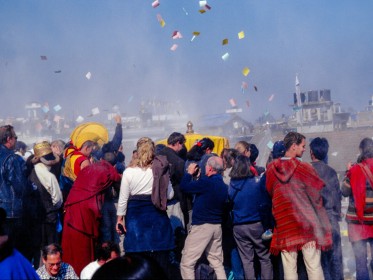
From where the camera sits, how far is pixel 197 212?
6.52m

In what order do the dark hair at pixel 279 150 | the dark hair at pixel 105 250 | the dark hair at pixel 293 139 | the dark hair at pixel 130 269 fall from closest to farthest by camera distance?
the dark hair at pixel 130 269 → the dark hair at pixel 105 250 → the dark hair at pixel 293 139 → the dark hair at pixel 279 150

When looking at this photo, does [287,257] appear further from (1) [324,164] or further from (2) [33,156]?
(2) [33,156]

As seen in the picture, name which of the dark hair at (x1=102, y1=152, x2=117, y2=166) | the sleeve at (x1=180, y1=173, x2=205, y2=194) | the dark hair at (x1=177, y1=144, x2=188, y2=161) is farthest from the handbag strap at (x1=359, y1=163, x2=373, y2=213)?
the dark hair at (x1=102, y1=152, x2=117, y2=166)

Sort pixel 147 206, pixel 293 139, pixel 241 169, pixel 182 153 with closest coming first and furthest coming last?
pixel 293 139 → pixel 147 206 → pixel 241 169 → pixel 182 153

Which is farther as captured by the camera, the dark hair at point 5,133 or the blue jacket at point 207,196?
the dark hair at point 5,133

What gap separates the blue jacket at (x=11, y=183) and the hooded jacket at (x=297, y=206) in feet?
Answer: 9.70

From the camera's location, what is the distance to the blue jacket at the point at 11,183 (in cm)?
Answer: 640

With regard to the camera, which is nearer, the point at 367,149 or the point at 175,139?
the point at 367,149

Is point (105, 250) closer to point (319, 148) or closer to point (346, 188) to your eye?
point (319, 148)

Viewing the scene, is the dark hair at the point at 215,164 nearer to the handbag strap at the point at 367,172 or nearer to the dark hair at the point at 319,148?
the dark hair at the point at 319,148

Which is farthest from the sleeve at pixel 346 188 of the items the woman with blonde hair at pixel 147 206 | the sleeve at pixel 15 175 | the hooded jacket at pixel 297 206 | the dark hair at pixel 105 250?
the sleeve at pixel 15 175

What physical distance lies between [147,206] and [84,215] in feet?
2.77

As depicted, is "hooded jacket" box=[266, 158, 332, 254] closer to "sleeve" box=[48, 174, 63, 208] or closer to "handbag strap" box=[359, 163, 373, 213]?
"handbag strap" box=[359, 163, 373, 213]

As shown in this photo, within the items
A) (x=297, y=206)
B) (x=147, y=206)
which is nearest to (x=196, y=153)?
(x=147, y=206)
